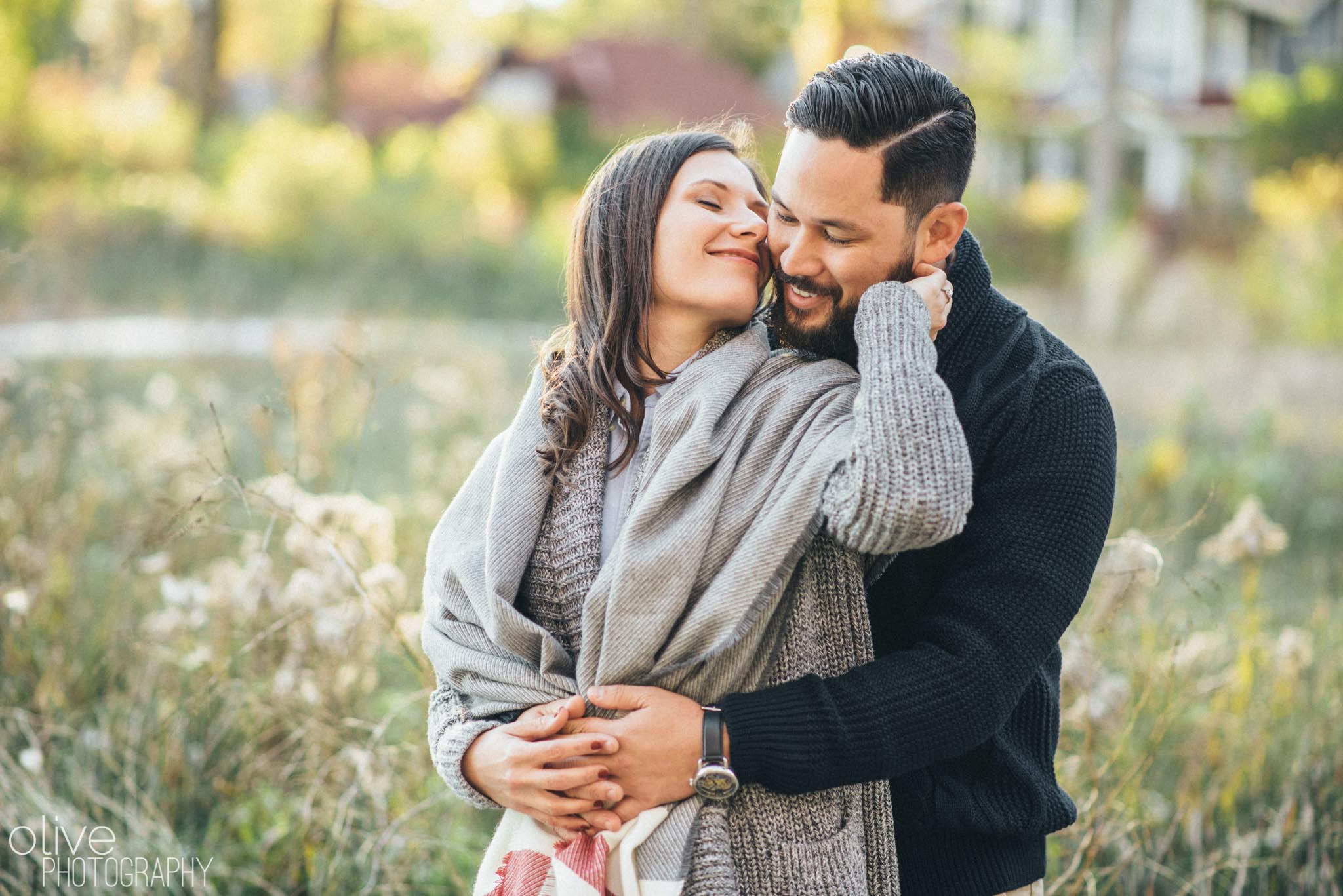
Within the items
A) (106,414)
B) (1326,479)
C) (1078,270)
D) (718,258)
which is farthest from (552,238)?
(718,258)

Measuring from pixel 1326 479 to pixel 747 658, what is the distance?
19.8ft

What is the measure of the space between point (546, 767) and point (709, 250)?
36.7 inches

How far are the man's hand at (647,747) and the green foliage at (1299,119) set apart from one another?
18.6m

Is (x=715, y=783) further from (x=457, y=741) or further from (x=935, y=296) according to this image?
(x=935, y=296)

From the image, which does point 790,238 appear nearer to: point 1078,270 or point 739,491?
point 739,491

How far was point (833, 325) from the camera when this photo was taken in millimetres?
2059

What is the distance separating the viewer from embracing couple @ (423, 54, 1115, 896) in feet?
5.81

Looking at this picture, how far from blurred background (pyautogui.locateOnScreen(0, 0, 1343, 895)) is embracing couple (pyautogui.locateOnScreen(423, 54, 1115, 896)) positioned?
65 centimetres

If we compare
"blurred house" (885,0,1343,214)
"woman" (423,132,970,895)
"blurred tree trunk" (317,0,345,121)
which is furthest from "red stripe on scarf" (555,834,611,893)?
"blurred tree trunk" (317,0,345,121)

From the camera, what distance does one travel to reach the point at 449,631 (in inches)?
81.8

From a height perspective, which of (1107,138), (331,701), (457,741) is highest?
(1107,138)

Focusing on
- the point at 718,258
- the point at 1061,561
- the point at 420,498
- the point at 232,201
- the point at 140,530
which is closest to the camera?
the point at 1061,561

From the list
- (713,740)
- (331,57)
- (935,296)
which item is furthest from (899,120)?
(331,57)

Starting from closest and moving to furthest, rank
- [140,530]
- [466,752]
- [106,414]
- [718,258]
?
1. [466,752]
2. [718,258]
3. [140,530]
4. [106,414]
